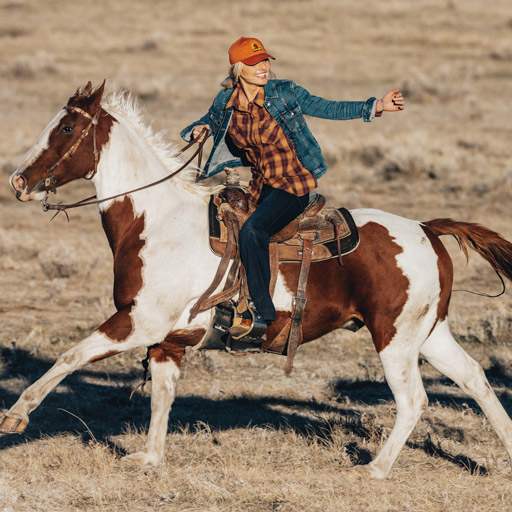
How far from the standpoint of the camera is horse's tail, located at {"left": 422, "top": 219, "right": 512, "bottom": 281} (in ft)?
22.0

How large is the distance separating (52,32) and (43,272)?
93.6ft

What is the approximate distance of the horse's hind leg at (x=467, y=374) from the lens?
6.29 m

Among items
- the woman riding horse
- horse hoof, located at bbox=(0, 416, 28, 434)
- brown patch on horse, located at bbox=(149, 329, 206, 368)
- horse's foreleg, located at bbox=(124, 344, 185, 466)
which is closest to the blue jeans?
the woman riding horse

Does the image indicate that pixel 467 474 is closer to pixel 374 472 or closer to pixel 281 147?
pixel 374 472

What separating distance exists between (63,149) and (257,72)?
1.43m

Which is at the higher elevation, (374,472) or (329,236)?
(329,236)

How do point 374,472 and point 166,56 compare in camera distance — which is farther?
point 166,56

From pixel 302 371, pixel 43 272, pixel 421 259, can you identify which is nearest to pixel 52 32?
pixel 43 272

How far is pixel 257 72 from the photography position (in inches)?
230

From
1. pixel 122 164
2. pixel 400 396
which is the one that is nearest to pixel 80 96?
pixel 122 164

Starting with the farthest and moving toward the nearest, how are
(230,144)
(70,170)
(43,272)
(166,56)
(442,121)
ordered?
(166,56) → (442,121) → (43,272) → (230,144) → (70,170)

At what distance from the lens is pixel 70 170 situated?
232 inches

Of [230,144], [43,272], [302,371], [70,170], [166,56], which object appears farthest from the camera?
[166,56]

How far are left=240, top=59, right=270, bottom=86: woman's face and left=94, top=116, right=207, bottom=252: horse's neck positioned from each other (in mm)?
941
